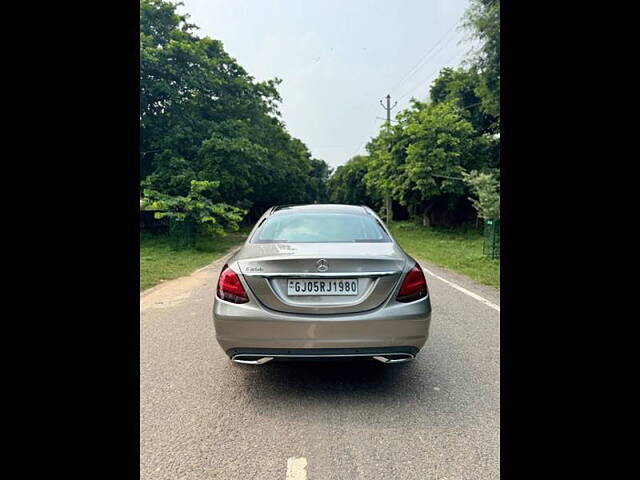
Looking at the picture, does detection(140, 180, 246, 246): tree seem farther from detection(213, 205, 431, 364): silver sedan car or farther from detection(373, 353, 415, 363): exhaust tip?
detection(373, 353, 415, 363): exhaust tip

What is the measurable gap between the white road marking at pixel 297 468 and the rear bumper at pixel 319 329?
0.70 metres

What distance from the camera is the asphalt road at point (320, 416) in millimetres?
2070

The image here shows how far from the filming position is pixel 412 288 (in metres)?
2.81

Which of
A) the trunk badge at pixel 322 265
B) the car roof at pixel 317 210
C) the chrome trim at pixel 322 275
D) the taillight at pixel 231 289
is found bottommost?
the taillight at pixel 231 289

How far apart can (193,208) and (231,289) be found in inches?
485

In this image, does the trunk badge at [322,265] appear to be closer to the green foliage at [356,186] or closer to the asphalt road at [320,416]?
the asphalt road at [320,416]

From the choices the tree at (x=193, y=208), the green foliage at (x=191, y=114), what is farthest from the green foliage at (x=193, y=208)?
the green foliage at (x=191, y=114)

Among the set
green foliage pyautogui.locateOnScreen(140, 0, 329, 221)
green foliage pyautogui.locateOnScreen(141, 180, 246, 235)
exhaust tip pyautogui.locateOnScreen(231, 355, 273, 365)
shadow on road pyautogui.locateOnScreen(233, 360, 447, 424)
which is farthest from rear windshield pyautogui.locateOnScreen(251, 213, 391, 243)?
green foliage pyautogui.locateOnScreen(140, 0, 329, 221)

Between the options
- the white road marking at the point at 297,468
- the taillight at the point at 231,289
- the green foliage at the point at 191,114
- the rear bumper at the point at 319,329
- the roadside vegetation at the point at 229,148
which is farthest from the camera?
the green foliage at the point at 191,114

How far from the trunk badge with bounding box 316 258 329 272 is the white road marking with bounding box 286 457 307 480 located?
45.3 inches

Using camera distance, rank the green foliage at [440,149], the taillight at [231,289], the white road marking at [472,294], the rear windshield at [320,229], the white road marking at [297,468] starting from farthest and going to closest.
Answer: the green foliage at [440,149] < the white road marking at [472,294] < the rear windshield at [320,229] < the taillight at [231,289] < the white road marking at [297,468]

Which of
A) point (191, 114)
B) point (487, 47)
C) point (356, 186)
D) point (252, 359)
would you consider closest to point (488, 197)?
point (487, 47)

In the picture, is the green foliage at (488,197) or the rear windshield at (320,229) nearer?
the rear windshield at (320,229)
